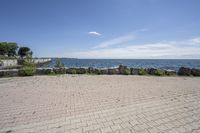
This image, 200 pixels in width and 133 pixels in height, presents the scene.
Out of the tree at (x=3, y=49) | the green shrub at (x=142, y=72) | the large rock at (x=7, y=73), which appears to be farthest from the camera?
the tree at (x=3, y=49)

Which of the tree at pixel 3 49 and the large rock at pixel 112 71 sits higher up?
the tree at pixel 3 49

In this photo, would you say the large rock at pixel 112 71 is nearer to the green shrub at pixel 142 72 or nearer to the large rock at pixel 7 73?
the green shrub at pixel 142 72

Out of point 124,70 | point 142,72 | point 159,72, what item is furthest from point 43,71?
point 159,72

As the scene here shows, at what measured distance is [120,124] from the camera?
3723 mm

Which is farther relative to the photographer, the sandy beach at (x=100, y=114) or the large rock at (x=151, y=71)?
the large rock at (x=151, y=71)

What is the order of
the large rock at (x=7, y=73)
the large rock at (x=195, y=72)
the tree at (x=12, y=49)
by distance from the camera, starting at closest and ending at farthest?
1. the large rock at (x=7, y=73)
2. the large rock at (x=195, y=72)
3. the tree at (x=12, y=49)

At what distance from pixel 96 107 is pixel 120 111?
0.83 metres

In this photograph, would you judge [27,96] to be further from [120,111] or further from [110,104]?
[120,111]

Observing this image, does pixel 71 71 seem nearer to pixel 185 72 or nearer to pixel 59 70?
pixel 59 70

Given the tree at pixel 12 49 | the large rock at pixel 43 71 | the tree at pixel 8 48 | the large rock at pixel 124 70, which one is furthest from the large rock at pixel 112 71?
the tree at pixel 12 49

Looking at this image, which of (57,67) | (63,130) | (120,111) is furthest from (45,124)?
(57,67)

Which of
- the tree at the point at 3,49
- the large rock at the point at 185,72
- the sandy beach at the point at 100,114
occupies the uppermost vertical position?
the tree at the point at 3,49

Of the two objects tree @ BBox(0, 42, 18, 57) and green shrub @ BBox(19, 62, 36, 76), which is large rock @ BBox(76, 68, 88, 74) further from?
tree @ BBox(0, 42, 18, 57)

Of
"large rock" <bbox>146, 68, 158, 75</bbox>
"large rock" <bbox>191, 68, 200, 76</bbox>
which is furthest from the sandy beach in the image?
"large rock" <bbox>191, 68, 200, 76</bbox>
